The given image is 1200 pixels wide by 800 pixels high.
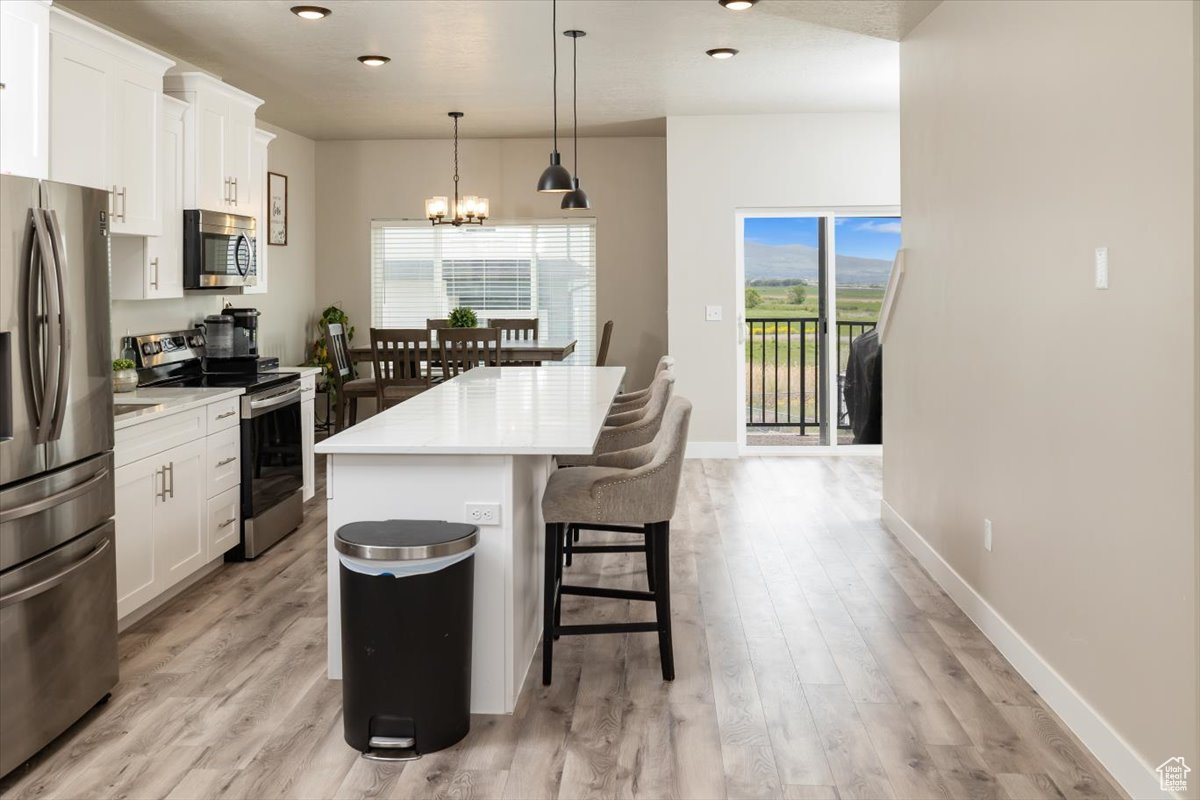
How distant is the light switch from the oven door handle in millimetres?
3796

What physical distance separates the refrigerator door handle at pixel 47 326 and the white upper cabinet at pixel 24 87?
0.68m

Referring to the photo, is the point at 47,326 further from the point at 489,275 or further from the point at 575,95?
the point at 489,275

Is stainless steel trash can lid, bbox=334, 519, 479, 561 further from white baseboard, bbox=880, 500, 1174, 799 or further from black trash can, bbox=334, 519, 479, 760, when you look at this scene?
white baseboard, bbox=880, 500, 1174, 799

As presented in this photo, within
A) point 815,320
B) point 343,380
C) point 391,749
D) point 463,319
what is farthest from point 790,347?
point 391,749

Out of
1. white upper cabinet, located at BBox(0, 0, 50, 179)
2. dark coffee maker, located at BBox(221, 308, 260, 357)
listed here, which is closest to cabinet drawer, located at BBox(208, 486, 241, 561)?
dark coffee maker, located at BBox(221, 308, 260, 357)

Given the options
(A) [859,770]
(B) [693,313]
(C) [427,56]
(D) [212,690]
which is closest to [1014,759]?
(A) [859,770]

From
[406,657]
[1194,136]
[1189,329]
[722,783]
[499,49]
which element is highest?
[499,49]

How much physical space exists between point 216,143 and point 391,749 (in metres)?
3.73

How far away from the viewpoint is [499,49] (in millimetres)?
5562

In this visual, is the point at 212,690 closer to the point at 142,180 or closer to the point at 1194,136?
the point at 142,180

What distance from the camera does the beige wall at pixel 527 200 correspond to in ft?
28.5

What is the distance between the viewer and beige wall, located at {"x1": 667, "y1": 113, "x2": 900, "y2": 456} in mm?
Answer: 7719

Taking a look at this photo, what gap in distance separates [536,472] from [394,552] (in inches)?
38.3

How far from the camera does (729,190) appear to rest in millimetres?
7797
